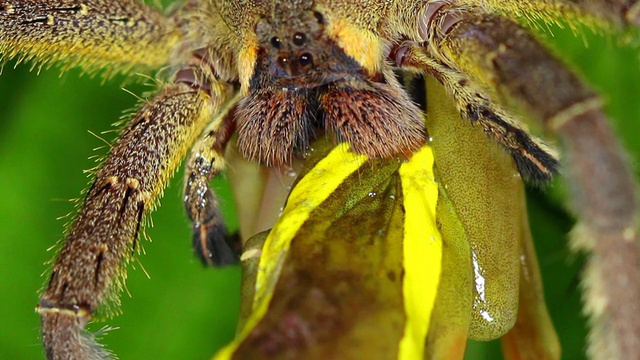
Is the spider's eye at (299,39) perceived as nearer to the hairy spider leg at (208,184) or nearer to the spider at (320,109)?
the spider at (320,109)

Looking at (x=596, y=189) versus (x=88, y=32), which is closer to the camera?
(x=596, y=189)

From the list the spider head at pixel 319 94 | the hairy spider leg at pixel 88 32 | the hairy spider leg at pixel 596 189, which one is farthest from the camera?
the hairy spider leg at pixel 88 32

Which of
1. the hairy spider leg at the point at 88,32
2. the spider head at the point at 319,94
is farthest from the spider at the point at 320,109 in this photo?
the hairy spider leg at the point at 88,32

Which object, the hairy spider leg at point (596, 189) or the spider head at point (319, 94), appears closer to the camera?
the hairy spider leg at point (596, 189)

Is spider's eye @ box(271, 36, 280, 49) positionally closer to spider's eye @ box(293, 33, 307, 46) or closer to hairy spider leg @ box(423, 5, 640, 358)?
spider's eye @ box(293, 33, 307, 46)

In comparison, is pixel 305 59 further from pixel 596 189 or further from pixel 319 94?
pixel 596 189

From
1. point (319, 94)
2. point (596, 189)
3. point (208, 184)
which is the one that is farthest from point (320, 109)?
point (596, 189)

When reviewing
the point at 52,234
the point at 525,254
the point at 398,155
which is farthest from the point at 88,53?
the point at 525,254
